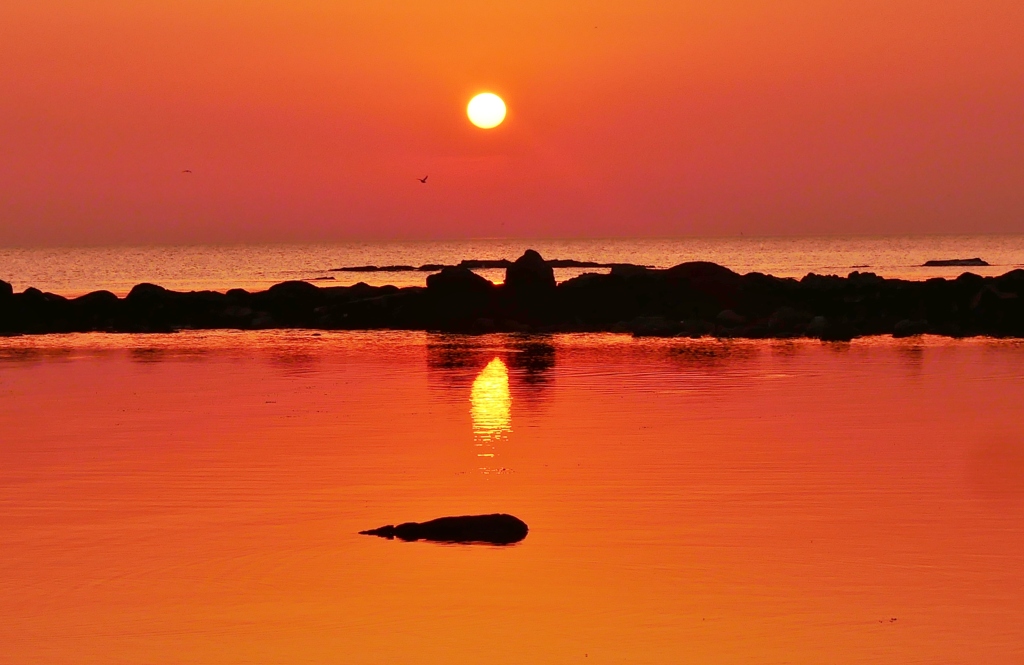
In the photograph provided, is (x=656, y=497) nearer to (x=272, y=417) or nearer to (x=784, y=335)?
(x=272, y=417)

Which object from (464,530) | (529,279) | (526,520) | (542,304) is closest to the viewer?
(464,530)

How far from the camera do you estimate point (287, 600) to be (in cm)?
949

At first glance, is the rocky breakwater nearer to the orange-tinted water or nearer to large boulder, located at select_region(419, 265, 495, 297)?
large boulder, located at select_region(419, 265, 495, 297)

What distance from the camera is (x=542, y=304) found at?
44.3 meters

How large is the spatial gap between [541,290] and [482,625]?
1424 inches

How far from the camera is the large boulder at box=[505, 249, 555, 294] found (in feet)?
147

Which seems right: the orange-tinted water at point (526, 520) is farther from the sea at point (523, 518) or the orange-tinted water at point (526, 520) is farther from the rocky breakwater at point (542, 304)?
the rocky breakwater at point (542, 304)

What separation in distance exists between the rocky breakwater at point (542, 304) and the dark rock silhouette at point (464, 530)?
28526 millimetres

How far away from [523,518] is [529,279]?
32958mm

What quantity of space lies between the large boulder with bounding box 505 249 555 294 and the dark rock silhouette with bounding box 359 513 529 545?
3306cm

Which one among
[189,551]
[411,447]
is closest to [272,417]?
[411,447]

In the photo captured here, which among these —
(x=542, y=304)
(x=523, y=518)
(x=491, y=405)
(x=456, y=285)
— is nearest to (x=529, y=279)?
(x=542, y=304)

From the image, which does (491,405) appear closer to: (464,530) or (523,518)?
(523,518)

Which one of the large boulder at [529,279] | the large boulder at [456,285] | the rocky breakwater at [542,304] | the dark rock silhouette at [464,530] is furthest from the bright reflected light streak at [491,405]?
the large boulder at [456,285]
